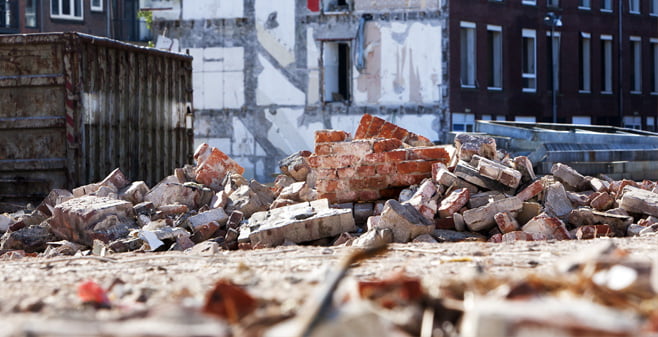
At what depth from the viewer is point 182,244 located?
10.5m

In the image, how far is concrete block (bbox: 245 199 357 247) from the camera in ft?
33.0

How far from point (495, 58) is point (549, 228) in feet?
81.9

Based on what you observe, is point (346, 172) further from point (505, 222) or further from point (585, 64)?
point (585, 64)

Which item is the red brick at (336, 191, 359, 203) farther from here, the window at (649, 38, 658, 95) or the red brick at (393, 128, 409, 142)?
the window at (649, 38, 658, 95)

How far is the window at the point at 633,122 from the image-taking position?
1501 inches

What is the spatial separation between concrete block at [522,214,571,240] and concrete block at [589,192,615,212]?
114cm

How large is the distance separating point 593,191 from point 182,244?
4787 mm

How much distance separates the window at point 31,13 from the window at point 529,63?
1901cm

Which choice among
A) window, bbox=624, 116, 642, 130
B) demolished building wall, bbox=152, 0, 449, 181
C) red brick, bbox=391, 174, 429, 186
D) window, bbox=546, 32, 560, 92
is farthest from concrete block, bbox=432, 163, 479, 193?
window, bbox=624, 116, 642, 130

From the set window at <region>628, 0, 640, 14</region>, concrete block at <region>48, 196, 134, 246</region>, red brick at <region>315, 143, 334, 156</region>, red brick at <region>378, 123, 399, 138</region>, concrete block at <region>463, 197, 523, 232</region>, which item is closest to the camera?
concrete block at <region>463, 197, 523, 232</region>

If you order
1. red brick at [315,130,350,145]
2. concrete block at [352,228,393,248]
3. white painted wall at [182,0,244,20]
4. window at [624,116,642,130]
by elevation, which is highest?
white painted wall at [182,0,244,20]

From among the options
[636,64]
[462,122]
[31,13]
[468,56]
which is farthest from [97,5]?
[636,64]

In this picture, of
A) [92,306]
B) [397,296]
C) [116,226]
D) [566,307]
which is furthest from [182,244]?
[566,307]

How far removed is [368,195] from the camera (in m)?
11.1
